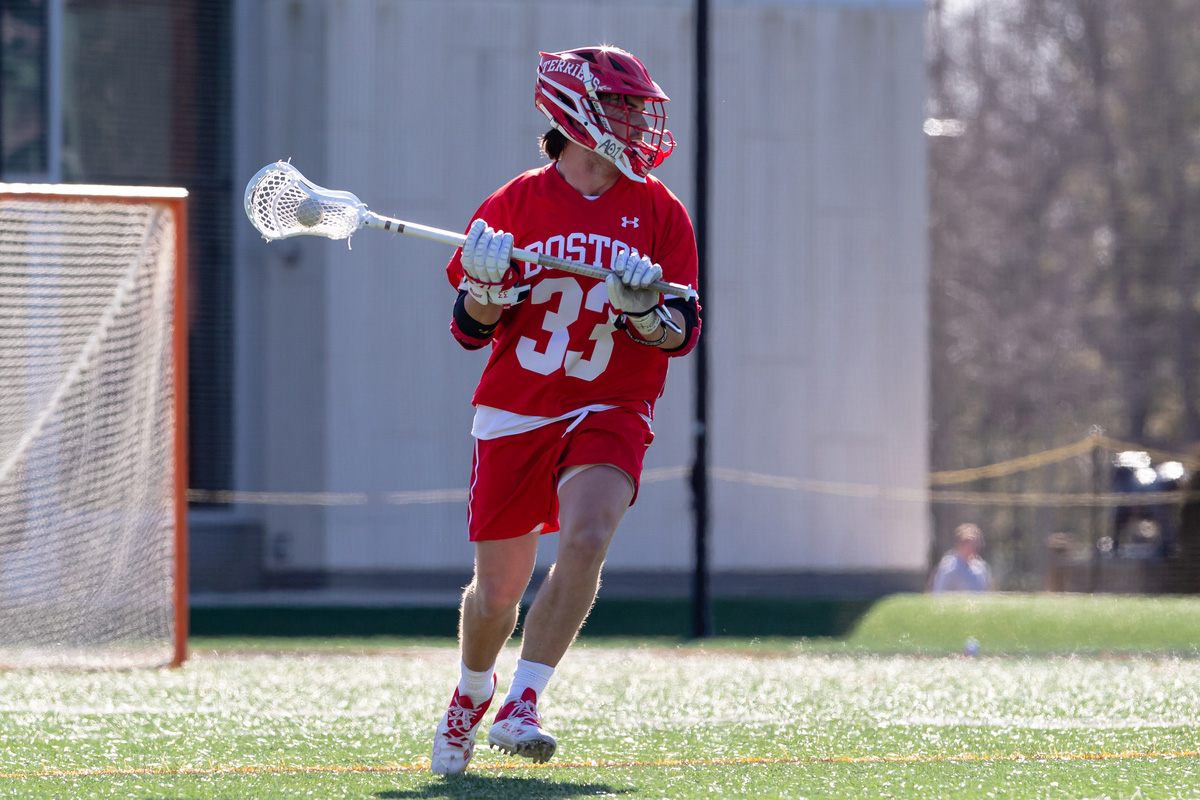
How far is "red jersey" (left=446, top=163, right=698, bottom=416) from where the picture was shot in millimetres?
4254

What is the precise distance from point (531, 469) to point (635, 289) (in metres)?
0.57

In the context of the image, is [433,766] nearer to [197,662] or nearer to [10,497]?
[197,662]

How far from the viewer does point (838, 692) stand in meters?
6.39

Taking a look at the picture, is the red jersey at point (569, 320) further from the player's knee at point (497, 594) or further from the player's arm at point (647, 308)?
the player's knee at point (497, 594)

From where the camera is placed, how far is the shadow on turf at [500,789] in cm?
377

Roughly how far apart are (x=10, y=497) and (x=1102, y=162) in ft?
82.3

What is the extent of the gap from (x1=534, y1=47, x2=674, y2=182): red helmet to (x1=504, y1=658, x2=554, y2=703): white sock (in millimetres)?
1344

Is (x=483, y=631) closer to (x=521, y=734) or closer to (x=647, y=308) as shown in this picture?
(x=521, y=734)

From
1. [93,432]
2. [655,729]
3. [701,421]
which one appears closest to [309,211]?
[655,729]

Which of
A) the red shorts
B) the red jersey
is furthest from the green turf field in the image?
the red jersey

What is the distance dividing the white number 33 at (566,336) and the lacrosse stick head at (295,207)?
634 millimetres

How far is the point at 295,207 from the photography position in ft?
15.1

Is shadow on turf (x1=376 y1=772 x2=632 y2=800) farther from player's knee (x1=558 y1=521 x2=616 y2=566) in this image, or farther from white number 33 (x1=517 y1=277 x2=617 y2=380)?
white number 33 (x1=517 y1=277 x2=617 y2=380)

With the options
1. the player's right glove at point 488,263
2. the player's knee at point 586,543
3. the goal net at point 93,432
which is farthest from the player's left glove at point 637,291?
the goal net at point 93,432
